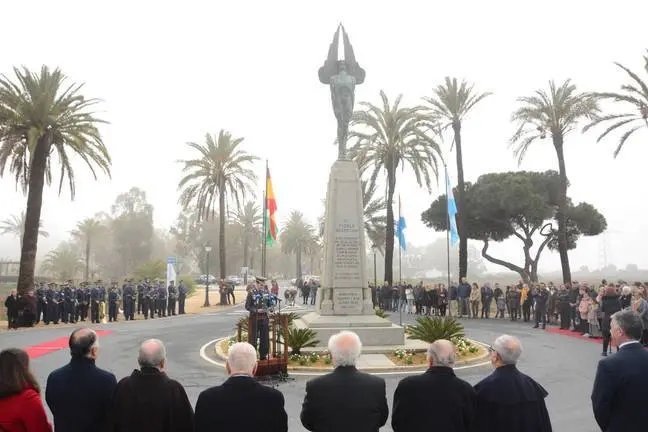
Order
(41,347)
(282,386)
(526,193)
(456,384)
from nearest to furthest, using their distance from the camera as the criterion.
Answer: (456,384)
(282,386)
(41,347)
(526,193)

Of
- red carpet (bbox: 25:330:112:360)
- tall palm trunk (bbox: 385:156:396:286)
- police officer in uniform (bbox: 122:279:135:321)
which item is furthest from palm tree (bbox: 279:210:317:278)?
red carpet (bbox: 25:330:112:360)

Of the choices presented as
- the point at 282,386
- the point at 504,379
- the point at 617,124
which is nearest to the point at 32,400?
the point at 504,379

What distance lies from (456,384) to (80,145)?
2487cm

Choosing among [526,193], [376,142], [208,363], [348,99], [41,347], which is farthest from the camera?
[526,193]

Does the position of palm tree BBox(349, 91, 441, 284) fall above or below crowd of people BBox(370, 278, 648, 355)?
above

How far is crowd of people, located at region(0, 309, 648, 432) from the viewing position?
3.49m

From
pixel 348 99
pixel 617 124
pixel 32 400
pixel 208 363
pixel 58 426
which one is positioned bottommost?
pixel 208 363

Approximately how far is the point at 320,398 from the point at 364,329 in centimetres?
1049

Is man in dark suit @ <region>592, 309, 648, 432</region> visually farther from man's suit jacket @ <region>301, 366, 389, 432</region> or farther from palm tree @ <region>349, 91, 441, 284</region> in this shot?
palm tree @ <region>349, 91, 441, 284</region>

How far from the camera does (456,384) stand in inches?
148

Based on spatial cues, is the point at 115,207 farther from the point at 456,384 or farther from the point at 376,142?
the point at 456,384

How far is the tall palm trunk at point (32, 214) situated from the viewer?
23.3m

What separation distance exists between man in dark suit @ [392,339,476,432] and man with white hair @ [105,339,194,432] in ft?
5.01

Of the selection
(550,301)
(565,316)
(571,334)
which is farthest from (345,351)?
(550,301)
